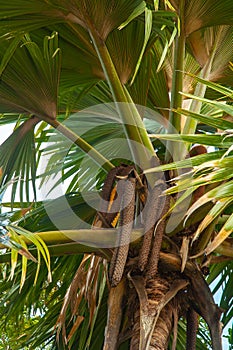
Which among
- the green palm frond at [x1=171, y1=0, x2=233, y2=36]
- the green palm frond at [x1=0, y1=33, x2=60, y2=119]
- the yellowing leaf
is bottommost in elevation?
the yellowing leaf

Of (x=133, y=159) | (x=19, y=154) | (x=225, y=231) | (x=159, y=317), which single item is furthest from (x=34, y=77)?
(x=225, y=231)

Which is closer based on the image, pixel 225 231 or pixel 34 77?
pixel 225 231

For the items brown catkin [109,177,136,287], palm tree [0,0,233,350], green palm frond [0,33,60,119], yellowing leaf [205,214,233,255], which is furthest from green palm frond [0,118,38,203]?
yellowing leaf [205,214,233,255]

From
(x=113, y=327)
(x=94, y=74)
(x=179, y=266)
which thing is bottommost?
(x=113, y=327)

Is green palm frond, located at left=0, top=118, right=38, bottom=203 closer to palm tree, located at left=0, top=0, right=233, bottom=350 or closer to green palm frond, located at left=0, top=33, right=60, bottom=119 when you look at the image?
palm tree, located at left=0, top=0, right=233, bottom=350

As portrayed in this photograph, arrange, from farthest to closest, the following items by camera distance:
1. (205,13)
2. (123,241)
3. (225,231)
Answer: (205,13) → (123,241) → (225,231)

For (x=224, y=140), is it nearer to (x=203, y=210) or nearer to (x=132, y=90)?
(x=203, y=210)

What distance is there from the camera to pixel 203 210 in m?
1.89

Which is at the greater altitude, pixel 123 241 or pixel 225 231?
pixel 123 241

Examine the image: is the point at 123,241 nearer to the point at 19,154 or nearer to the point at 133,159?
the point at 133,159

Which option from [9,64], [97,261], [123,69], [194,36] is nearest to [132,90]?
[123,69]

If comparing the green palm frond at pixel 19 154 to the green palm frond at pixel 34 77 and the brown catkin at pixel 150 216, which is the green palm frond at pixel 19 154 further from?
the brown catkin at pixel 150 216

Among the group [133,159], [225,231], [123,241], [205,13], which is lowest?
[225,231]

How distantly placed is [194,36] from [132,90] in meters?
0.28
